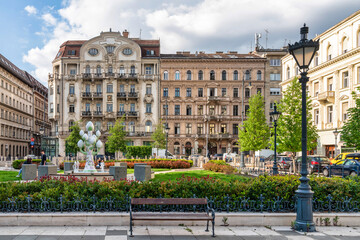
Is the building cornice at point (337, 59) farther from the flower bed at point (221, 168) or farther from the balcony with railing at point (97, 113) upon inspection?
the balcony with railing at point (97, 113)

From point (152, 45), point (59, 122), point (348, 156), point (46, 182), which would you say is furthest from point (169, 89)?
point (46, 182)

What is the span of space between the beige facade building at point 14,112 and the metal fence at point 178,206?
49834 mm

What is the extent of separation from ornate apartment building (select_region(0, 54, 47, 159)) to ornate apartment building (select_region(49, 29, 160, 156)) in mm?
9334

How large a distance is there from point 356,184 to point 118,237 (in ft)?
23.9

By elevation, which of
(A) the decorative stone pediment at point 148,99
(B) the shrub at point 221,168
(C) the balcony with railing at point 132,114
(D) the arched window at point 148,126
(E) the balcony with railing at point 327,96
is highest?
(A) the decorative stone pediment at point 148,99

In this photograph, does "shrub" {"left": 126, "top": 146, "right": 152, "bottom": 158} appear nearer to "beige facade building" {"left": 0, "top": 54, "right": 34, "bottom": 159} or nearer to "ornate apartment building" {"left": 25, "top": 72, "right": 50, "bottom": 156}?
"beige facade building" {"left": 0, "top": 54, "right": 34, "bottom": 159}

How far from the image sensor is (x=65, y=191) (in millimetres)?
10047

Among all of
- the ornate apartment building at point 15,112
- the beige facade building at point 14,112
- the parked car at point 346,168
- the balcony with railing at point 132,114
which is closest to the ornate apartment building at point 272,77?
the balcony with railing at point 132,114

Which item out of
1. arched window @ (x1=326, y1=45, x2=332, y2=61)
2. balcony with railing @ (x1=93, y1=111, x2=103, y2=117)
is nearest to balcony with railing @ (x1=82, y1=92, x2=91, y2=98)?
balcony with railing @ (x1=93, y1=111, x2=103, y2=117)

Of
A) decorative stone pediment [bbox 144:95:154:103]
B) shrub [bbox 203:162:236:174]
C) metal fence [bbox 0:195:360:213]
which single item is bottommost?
shrub [bbox 203:162:236:174]

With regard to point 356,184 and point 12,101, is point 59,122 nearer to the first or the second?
point 12,101

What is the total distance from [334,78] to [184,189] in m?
37.3

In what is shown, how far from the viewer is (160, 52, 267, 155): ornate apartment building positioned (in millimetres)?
59562

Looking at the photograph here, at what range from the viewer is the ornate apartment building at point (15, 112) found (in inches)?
2427
